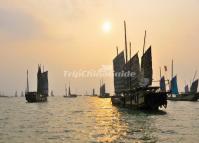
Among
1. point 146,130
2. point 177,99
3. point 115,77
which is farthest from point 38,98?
point 146,130

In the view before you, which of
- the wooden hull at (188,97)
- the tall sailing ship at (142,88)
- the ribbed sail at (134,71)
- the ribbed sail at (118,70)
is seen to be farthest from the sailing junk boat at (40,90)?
the ribbed sail at (134,71)

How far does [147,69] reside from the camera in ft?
190

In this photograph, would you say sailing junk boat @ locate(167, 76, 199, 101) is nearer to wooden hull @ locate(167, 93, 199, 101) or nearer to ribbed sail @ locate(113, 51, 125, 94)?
wooden hull @ locate(167, 93, 199, 101)

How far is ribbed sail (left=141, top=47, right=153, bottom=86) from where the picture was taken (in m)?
57.0

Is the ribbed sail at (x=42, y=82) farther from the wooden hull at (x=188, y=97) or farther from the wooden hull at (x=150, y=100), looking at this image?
the wooden hull at (x=150, y=100)

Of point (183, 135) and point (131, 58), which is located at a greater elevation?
point (131, 58)

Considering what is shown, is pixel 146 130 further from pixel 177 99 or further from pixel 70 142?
pixel 177 99

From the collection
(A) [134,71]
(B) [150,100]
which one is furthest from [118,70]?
(B) [150,100]

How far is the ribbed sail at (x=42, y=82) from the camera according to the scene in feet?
367

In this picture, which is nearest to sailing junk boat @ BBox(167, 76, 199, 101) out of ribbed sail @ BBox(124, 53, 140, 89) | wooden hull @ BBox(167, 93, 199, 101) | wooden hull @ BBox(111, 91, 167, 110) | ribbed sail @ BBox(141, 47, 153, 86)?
wooden hull @ BBox(167, 93, 199, 101)

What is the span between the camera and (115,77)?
8731cm

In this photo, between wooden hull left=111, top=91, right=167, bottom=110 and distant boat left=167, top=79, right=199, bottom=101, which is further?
distant boat left=167, top=79, right=199, bottom=101

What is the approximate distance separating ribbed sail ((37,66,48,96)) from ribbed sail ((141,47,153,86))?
185ft

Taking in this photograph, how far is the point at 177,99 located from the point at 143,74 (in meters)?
62.6
